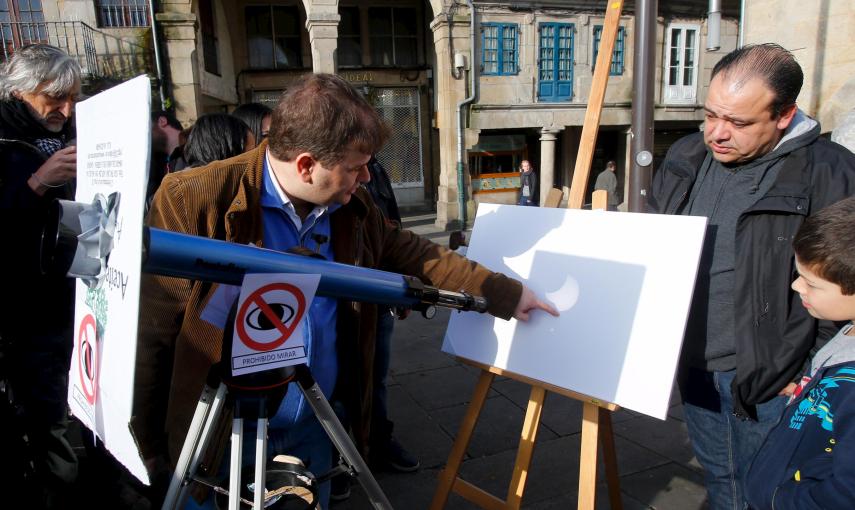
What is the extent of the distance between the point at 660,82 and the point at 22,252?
1525 centimetres

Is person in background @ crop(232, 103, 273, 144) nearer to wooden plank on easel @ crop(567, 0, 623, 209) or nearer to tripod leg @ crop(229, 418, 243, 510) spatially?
wooden plank on easel @ crop(567, 0, 623, 209)

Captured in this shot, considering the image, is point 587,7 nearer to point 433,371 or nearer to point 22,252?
point 433,371

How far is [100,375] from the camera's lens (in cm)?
85

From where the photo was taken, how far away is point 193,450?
1.12 m

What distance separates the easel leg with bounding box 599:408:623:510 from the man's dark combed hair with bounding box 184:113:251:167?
1.83 m

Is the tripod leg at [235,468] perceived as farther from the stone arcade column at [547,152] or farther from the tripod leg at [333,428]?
the stone arcade column at [547,152]

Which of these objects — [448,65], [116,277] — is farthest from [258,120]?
[448,65]

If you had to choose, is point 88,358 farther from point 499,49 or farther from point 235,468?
point 499,49

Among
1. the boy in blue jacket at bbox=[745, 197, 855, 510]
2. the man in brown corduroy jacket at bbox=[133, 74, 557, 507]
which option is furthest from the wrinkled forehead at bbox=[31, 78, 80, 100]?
the boy in blue jacket at bbox=[745, 197, 855, 510]

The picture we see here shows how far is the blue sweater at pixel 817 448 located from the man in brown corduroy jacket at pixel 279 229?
3.52ft

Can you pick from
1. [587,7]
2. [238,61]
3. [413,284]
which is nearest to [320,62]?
[238,61]

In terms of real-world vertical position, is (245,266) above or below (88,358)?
above

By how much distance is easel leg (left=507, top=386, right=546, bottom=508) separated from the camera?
174 centimetres

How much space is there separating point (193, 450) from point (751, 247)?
1.52 metres
